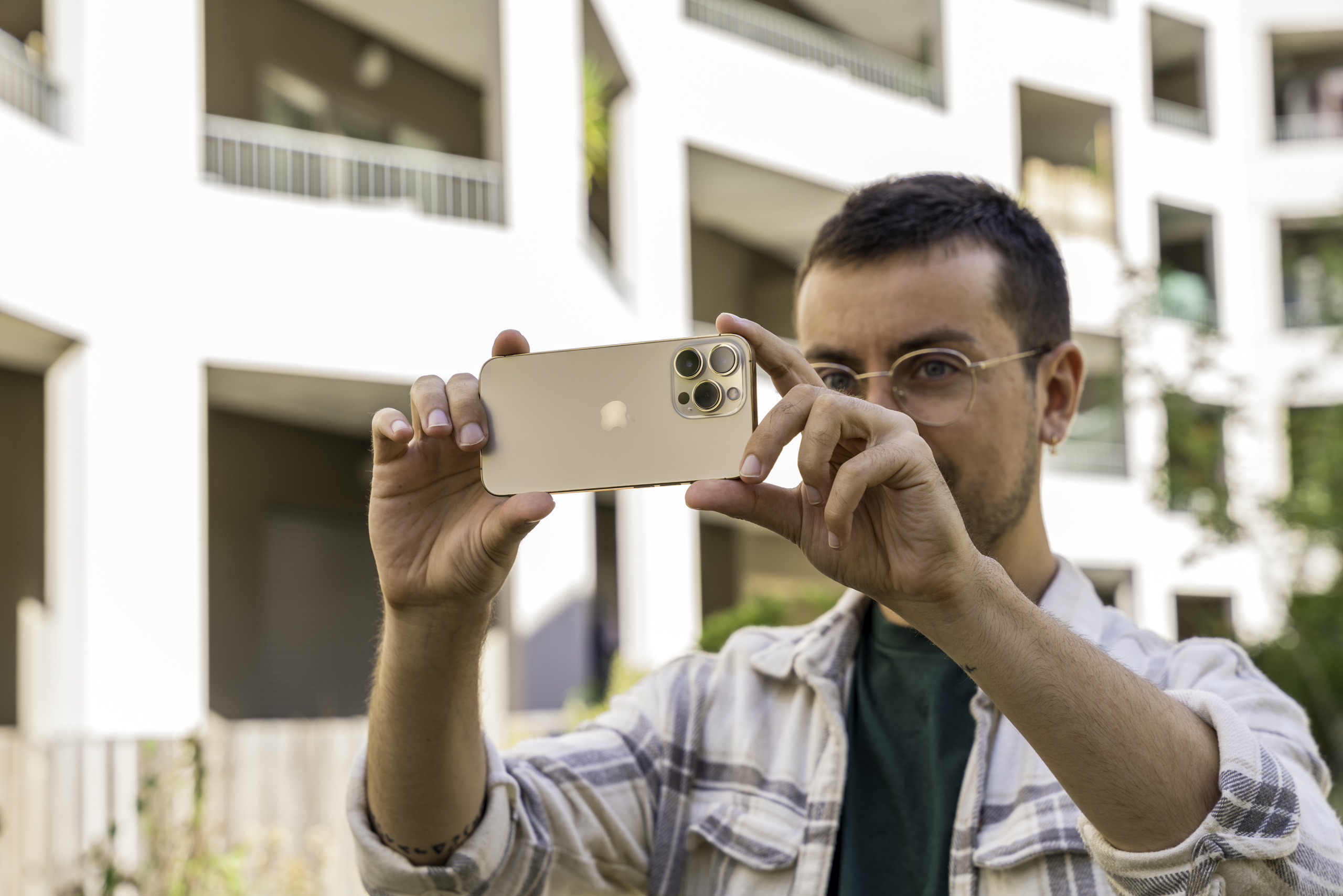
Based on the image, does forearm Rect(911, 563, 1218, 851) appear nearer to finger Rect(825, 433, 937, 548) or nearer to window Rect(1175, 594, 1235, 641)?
finger Rect(825, 433, 937, 548)

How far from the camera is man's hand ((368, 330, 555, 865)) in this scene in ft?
6.11

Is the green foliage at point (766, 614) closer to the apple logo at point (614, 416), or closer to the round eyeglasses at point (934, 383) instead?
the round eyeglasses at point (934, 383)

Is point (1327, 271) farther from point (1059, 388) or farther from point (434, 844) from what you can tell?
point (434, 844)

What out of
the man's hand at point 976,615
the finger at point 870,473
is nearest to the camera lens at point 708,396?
the man's hand at point 976,615

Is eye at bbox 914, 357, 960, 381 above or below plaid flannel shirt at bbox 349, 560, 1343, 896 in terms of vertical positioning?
above

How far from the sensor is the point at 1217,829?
5.35 ft

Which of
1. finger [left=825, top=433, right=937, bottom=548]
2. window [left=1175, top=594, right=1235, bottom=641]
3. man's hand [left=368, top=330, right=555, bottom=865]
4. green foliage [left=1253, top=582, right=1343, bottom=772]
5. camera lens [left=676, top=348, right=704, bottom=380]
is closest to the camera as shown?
finger [left=825, top=433, right=937, bottom=548]

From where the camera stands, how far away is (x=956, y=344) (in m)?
2.29

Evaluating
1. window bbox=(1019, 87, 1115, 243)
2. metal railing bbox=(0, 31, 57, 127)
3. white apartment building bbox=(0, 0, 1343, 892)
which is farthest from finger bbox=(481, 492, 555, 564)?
window bbox=(1019, 87, 1115, 243)

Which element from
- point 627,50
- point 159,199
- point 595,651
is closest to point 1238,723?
point 159,199

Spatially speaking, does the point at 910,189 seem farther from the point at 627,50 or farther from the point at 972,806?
the point at 627,50

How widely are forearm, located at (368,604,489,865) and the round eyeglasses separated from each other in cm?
82

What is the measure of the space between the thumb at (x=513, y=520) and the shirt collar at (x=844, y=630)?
75 cm

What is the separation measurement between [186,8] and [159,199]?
4.87ft
